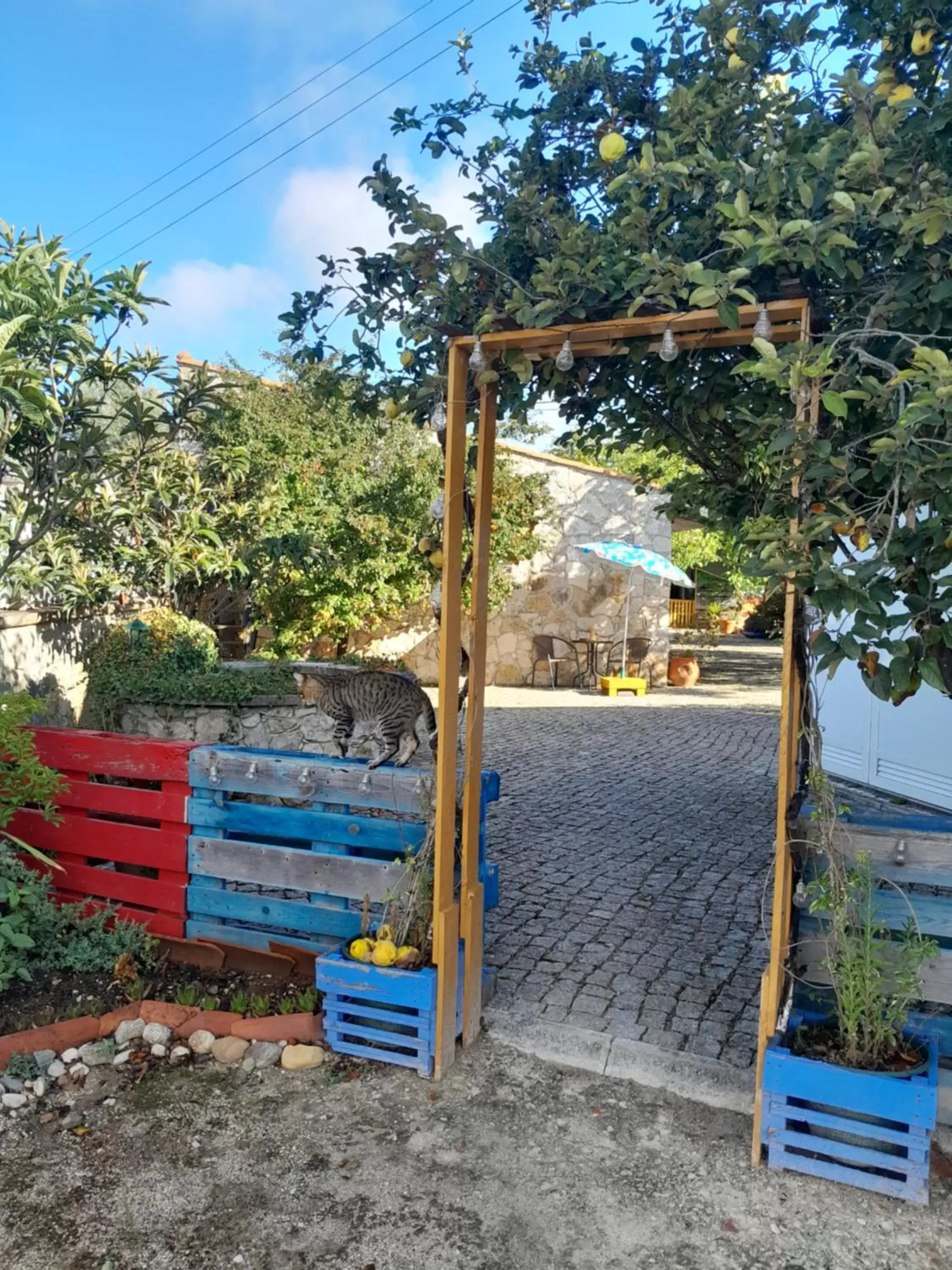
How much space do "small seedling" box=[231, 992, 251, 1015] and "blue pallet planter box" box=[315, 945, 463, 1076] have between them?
364mm

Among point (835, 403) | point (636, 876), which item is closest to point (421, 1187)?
point (835, 403)

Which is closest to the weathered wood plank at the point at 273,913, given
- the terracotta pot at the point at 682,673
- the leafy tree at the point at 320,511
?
the leafy tree at the point at 320,511

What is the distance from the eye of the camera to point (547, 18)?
3.35 m

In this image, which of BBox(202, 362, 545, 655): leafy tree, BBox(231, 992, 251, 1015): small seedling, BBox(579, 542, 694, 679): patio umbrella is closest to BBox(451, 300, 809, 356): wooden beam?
BBox(231, 992, 251, 1015): small seedling

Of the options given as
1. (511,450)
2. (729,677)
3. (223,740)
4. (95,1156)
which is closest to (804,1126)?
(95,1156)

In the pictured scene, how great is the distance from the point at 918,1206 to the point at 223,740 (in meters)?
5.81

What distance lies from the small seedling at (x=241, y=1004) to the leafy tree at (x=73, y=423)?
246 centimetres

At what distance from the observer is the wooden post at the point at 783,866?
8.39 feet

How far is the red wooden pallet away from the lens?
148 inches

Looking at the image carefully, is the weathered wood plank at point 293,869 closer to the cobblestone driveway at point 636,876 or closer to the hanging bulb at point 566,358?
the cobblestone driveway at point 636,876

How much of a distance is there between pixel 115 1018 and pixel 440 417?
251 centimetres

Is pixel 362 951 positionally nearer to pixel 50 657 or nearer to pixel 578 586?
pixel 50 657

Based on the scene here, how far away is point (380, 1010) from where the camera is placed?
121 inches

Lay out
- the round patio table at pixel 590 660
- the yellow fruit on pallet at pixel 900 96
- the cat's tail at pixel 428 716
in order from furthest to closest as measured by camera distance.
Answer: the round patio table at pixel 590 660 → the cat's tail at pixel 428 716 → the yellow fruit on pallet at pixel 900 96
